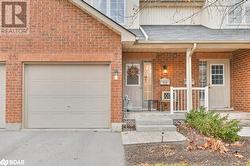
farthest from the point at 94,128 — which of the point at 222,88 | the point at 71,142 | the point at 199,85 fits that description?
the point at 222,88

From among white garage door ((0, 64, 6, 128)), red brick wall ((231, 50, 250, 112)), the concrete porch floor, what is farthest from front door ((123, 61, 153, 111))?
white garage door ((0, 64, 6, 128))

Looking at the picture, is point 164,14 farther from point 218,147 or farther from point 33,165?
point 33,165

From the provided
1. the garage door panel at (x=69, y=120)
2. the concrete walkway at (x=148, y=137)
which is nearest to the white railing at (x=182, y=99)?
the concrete walkway at (x=148, y=137)

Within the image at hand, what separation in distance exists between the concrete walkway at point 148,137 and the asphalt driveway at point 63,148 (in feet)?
0.97

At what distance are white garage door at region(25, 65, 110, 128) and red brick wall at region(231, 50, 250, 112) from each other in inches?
243

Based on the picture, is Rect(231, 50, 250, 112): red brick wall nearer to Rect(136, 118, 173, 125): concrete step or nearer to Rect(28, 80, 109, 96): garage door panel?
Rect(136, 118, 173, 125): concrete step

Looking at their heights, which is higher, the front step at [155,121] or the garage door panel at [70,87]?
the garage door panel at [70,87]

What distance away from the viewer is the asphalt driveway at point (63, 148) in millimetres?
8008

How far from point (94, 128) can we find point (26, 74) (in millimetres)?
3368

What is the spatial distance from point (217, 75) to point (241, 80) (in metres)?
1.28

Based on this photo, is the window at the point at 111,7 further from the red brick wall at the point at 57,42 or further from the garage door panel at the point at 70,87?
the garage door panel at the point at 70,87

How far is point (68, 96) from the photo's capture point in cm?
1328
